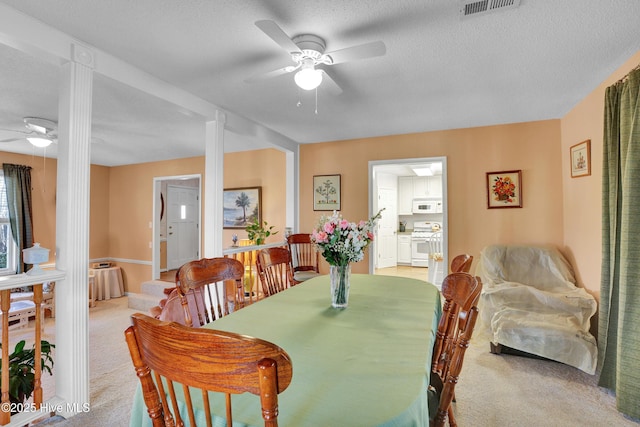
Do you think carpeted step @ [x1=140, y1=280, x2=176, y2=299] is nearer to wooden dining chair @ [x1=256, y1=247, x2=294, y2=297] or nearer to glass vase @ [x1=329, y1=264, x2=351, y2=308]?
wooden dining chair @ [x1=256, y1=247, x2=294, y2=297]

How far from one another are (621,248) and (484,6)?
5.96 ft

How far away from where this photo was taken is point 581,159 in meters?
3.08

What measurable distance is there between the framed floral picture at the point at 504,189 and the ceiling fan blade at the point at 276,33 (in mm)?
3005

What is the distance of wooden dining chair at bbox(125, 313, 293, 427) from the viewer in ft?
1.78

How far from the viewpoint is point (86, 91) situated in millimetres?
2094

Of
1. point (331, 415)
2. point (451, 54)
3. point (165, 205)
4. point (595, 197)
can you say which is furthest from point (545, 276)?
point (165, 205)

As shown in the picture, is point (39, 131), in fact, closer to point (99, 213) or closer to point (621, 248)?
point (99, 213)

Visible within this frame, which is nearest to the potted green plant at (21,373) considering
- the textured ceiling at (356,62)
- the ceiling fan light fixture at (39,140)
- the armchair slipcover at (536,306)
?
the textured ceiling at (356,62)

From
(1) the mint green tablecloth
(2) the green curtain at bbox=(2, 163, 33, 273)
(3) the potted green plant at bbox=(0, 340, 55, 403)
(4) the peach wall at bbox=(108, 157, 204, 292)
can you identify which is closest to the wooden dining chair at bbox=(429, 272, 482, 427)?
(1) the mint green tablecloth

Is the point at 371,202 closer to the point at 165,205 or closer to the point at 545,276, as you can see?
the point at 545,276

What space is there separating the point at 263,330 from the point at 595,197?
3178mm

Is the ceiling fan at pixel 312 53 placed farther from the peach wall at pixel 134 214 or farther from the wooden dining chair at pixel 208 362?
the peach wall at pixel 134 214

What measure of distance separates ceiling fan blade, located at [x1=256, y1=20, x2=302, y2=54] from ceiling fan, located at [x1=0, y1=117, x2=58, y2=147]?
3.44 meters

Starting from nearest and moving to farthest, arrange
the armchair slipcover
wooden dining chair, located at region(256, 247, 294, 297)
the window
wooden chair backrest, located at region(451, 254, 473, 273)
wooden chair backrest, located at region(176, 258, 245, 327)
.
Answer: wooden chair backrest, located at region(176, 258, 245, 327)
wooden chair backrest, located at region(451, 254, 473, 273)
wooden dining chair, located at region(256, 247, 294, 297)
the armchair slipcover
the window
